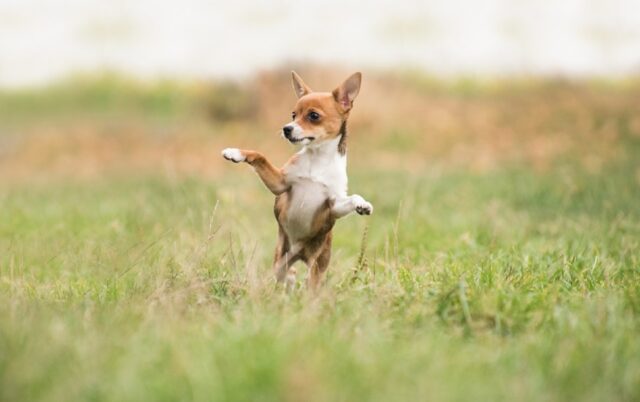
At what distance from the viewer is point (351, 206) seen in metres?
4.46

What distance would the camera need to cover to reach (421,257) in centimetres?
603

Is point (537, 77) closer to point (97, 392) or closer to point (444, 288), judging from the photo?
point (444, 288)

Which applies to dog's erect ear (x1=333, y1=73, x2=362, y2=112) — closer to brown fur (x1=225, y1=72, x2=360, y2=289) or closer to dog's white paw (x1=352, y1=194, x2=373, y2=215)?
brown fur (x1=225, y1=72, x2=360, y2=289)

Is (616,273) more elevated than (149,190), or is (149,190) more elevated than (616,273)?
(616,273)

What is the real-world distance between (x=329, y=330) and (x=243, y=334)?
16.3 inches

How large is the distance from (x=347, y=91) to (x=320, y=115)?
0.82 feet

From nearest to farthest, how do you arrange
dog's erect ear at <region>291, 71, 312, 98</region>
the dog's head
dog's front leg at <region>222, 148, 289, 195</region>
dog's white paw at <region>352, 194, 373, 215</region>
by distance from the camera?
dog's white paw at <region>352, 194, 373, 215</region> → dog's front leg at <region>222, 148, 289, 195</region> → the dog's head → dog's erect ear at <region>291, 71, 312, 98</region>

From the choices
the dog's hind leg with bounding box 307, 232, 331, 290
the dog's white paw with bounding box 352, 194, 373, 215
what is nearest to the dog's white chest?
the dog's hind leg with bounding box 307, 232, 331, 290

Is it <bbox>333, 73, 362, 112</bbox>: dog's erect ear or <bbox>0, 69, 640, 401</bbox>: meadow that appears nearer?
<bbox>0, 69, 640, 401</bbox>: meadow

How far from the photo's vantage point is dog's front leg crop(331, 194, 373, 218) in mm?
4359

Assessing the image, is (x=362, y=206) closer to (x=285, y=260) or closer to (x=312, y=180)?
(x=312, y=180)

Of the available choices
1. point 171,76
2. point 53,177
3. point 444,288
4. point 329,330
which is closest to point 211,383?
point 329,330

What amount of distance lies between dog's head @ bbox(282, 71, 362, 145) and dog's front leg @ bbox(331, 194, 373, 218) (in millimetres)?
364

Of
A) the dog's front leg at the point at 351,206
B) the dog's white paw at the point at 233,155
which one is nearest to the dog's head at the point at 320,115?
the dog's white paw at the point at 233,155
